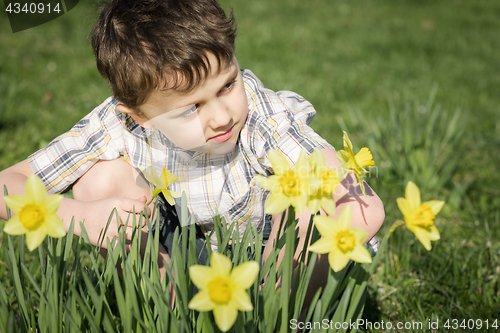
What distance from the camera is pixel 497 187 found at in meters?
2.27

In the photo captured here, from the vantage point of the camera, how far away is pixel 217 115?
1.20 meters

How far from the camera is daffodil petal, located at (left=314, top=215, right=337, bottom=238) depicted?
731mm

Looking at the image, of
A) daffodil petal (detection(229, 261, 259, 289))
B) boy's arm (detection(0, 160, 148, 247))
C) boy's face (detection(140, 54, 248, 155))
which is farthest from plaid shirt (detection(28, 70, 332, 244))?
daffodil petal (detection(229, 261, 259, 289))

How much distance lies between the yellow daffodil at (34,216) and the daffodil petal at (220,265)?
0.28 metres

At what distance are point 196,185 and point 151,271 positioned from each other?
62 cm

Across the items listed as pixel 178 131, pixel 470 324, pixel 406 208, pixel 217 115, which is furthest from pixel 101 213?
pixel 470 324

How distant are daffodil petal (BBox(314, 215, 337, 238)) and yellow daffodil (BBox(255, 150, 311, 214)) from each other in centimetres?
4

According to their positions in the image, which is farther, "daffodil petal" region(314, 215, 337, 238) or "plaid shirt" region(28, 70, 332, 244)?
"plaid shirt" region(28, 70, 332, 244)

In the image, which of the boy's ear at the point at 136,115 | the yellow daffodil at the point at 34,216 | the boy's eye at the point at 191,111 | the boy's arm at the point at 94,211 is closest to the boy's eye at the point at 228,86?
the boy's eye at the point at 191,111

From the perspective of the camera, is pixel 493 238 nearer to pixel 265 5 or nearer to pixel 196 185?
pixel 196 185

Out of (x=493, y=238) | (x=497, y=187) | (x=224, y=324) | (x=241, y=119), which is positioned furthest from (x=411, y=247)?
(x=224, y=324)

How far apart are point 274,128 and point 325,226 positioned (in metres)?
0.60

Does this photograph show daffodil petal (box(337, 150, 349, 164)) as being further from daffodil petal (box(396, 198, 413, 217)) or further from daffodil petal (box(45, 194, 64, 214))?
daffodil petal (box(45, 194, 64, 214))

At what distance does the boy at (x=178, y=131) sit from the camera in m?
1.16
